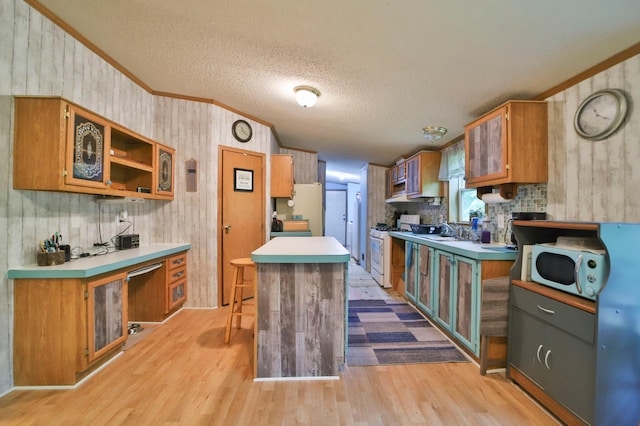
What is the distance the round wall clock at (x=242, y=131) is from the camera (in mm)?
3472

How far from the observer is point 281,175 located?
13.0 ft

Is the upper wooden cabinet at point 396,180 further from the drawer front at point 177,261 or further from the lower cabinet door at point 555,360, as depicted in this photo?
the drawer front at point 177,261

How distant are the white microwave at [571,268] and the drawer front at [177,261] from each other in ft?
10.9

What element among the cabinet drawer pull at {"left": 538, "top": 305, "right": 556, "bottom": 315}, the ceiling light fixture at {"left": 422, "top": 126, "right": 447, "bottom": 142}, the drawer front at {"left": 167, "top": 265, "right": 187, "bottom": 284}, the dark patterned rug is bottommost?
the dark patterned rug

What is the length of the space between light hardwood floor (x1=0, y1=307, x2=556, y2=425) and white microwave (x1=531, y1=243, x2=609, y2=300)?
81 centimetres

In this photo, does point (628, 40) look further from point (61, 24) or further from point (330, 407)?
point (61, 24)

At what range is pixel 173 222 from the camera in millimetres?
3180

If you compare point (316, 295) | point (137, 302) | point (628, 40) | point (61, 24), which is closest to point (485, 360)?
point (316, 295)

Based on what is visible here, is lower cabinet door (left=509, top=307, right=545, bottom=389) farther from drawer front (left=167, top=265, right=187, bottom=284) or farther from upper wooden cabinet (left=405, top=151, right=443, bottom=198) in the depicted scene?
drawer front (left=167, top=265, right=187, bottom=284)

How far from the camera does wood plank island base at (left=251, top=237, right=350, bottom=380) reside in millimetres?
1812

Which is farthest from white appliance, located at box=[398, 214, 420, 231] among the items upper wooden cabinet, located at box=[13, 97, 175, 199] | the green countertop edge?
upper wooden cabinet, located at box=[13, 97, 175, 199]

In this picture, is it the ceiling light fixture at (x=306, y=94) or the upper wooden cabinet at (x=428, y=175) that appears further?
the upper wooden cabinet at (x=428, y=175)

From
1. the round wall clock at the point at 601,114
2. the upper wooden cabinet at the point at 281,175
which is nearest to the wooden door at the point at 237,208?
the upper wooden cabinet at the point at 281,175

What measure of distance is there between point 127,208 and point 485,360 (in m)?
3.68
